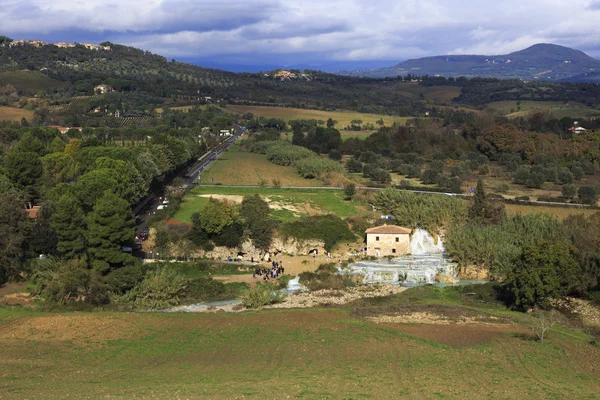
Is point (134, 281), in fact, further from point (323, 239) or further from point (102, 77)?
point (102, 77)

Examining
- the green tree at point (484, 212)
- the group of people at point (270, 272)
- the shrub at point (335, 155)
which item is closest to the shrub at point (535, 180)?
the green tree at point (484, 212)

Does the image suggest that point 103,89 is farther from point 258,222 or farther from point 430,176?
point 258,222

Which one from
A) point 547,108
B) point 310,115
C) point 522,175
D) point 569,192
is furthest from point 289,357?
point 547,108

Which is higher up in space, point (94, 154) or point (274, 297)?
point (94, 154)

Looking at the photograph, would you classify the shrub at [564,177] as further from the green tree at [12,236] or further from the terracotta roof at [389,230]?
the green tree at [12,236]

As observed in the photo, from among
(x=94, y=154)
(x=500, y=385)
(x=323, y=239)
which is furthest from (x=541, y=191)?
(x=500, y=385)

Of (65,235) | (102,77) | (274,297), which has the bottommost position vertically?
(274,297)
